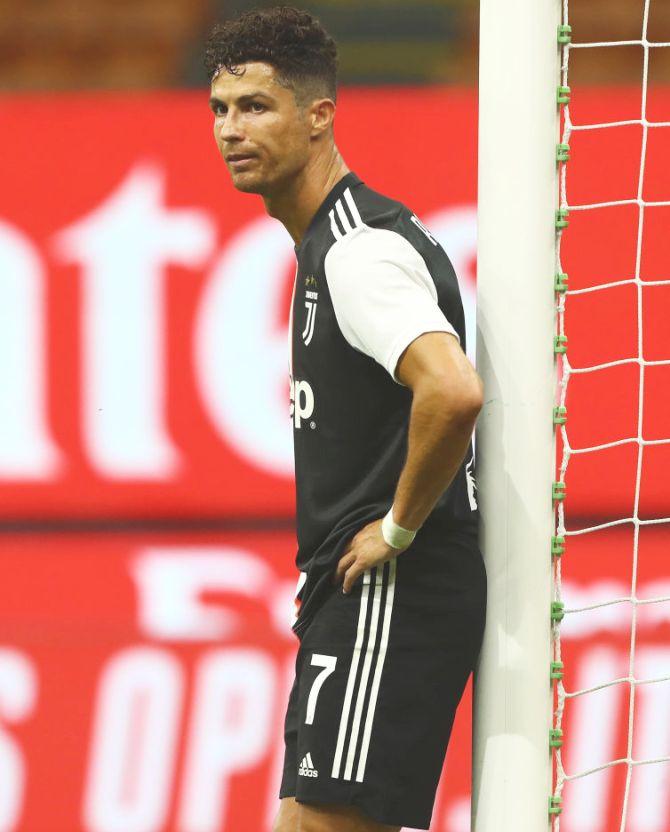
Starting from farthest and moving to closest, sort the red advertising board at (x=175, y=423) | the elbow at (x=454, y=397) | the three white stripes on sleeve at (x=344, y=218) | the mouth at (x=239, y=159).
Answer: the red advertising board at (x=175, y=423)
the mouth at (x=239, y=159)
the three white stripes on sleeve at (x=344, y=218)
the elbow at (x=454, y=397)

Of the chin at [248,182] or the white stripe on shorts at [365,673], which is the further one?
the chin at [248,182]

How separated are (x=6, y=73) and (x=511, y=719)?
2749mm

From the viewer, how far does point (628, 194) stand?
10.8 ft

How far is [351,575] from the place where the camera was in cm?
168

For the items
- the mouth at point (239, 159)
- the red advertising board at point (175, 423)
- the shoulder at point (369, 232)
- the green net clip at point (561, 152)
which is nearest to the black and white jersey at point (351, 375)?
the shoulder at point (369, 232)

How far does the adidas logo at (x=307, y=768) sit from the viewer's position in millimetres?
1680

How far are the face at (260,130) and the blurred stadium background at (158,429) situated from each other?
1.55 metres

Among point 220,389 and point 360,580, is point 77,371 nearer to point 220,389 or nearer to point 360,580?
point 220,389

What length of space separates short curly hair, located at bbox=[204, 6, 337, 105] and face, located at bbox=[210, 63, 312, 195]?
0.01 m

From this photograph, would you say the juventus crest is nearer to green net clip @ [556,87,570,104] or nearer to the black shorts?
the black shorts

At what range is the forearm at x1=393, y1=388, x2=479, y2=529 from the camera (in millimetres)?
1536

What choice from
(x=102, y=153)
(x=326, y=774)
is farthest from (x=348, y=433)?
(x=102, y=153)

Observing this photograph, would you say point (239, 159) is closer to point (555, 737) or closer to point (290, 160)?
point (290, 160)

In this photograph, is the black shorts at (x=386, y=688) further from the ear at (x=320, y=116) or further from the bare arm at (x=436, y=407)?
the ear at (x=320, y=116)
